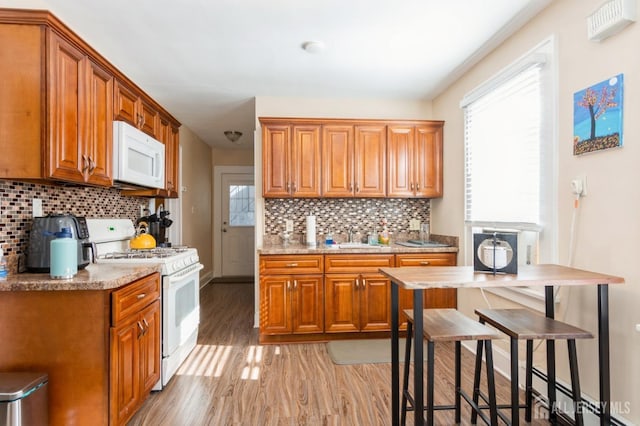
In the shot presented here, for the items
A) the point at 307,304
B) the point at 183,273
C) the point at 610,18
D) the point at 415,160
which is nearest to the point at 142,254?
the point at 183,273

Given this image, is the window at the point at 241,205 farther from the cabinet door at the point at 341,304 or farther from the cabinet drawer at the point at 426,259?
the cabinet drawer at the point at 426,259

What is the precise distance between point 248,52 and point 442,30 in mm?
1495

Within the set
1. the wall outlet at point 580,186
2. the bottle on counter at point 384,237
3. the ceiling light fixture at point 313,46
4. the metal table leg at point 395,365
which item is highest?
the ceiling light fixture at point 313,46

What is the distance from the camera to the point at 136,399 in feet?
6.40

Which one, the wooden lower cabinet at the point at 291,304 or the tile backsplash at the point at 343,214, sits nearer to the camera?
the wooden lower cabinet at the point at 291,304

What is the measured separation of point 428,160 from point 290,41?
1878 mm

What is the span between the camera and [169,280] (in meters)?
2.40

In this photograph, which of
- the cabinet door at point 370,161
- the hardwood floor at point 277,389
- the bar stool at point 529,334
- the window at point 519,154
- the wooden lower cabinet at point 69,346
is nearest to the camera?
the bar stool at point 529,334

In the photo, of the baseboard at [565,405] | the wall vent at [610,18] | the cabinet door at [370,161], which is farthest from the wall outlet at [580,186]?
the cabinet door at [370,161]

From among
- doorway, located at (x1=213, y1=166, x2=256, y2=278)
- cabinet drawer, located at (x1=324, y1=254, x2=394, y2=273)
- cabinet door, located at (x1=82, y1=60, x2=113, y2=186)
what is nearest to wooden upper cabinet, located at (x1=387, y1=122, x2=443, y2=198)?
cabinet drawer, located at (x1=324, y1=254, x2=394, y2=273)

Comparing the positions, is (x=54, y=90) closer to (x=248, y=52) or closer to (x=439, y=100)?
(x=248, y=52)

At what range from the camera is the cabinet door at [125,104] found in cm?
238

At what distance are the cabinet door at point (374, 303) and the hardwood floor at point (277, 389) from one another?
484 millimetres

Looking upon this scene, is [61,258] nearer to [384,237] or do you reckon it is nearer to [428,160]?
[384,237]
